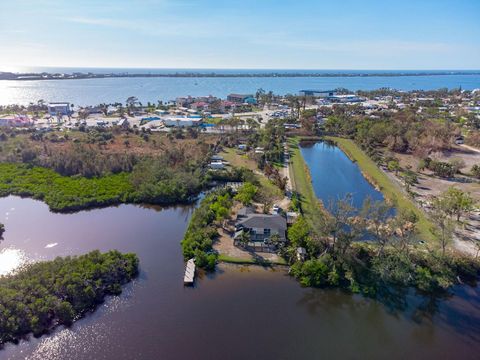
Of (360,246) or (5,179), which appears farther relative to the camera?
(5,179)

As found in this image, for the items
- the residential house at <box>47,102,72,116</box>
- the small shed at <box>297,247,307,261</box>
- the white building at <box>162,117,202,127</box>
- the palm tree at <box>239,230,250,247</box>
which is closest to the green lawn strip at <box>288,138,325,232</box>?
the small shed at <box>297,247,307,261</box>

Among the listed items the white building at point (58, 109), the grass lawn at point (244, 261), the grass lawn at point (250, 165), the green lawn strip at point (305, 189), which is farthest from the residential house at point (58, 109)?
the grass lawn at point (244, 261)

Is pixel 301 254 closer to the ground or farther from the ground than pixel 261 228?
closer to the ground

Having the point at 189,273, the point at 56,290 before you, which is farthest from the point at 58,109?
the point at 189,273

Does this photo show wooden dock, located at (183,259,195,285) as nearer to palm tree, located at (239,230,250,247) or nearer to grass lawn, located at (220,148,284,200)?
palm tree, located at (239,230,250,247)

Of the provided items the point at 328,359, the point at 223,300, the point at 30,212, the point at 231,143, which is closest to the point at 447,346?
the point at 328,359

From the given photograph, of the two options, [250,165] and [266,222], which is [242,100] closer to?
[250,165]

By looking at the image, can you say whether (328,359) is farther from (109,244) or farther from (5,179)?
(5,179)
